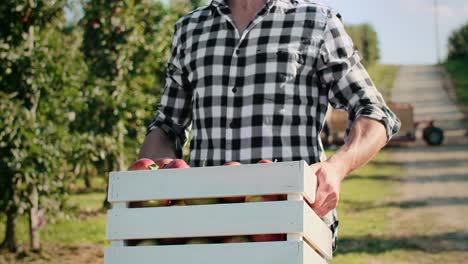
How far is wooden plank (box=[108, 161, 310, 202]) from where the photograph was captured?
78.0 inches

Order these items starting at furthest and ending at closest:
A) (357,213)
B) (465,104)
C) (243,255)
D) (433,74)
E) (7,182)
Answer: (433,74), (465,104), (357,213), (7,182), (243,255)

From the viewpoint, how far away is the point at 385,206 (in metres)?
12.0

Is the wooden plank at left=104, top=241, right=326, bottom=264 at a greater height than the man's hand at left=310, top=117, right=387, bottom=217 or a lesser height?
lesser

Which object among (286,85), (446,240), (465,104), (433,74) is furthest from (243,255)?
(433,74)

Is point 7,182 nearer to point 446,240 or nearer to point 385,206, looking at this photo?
point 446,240

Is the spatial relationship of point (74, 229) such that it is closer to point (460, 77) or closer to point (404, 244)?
point (404, 244)

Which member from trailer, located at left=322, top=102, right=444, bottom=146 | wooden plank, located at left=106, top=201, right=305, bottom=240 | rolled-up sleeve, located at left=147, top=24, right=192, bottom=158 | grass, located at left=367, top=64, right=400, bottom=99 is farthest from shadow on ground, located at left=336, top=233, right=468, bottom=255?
grass, located at left=367, top=64, right=400, bottom=99

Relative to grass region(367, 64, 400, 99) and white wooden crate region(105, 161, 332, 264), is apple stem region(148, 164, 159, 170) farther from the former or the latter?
grass region(367, 64, 400, 99)

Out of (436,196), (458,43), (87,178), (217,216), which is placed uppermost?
(458,43)

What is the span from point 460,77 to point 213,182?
40.3 meters

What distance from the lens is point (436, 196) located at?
42.3ft

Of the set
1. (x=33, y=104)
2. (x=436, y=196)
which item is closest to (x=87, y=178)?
(x=436, y=196)

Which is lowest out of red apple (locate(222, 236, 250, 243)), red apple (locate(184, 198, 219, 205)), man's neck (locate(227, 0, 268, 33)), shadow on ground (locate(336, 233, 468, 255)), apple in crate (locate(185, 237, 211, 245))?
shadow on ground (locate(336, 233, 468, 255))

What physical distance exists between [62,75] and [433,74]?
37.6 meters
